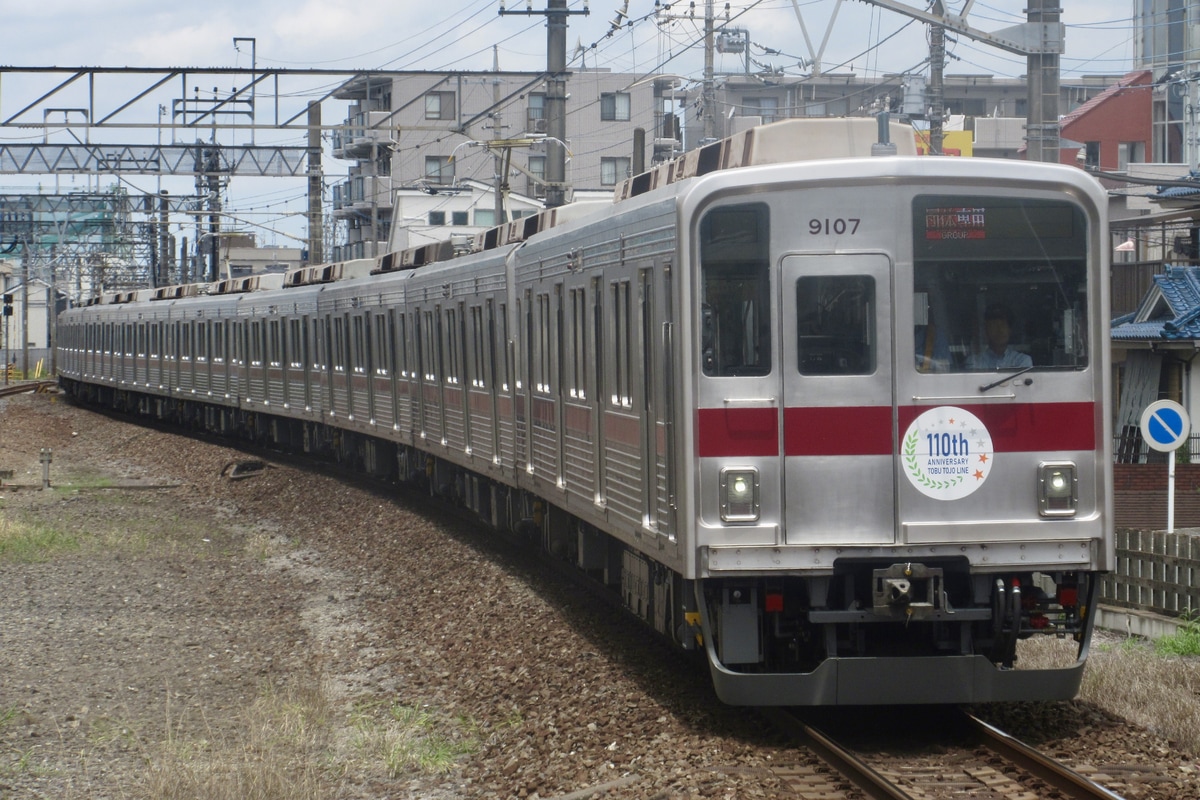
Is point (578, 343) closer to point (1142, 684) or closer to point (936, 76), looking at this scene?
point (1142, 684)

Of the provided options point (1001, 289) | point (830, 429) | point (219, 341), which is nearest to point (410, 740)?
point (830, 429)

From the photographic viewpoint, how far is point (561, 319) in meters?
10.5

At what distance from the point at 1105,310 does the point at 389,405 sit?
1307cm

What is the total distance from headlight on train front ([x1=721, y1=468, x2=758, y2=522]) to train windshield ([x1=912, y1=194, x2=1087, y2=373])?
952 mm

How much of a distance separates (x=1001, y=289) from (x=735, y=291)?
1.18 metres

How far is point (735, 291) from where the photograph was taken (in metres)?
7.10

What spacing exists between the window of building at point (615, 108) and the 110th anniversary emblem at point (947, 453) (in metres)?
57.6

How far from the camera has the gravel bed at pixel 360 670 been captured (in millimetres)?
7043

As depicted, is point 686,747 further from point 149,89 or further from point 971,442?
point 149,89

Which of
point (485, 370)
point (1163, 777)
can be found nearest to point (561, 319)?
point (485, 370)

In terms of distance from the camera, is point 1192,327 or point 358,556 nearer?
point 358,556

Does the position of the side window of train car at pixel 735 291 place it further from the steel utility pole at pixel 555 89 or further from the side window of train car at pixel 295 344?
the side window of train car at pixel 295 344

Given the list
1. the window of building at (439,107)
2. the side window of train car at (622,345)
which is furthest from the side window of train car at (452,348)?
the window of building at (439,107)

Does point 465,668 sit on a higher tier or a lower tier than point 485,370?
lower
